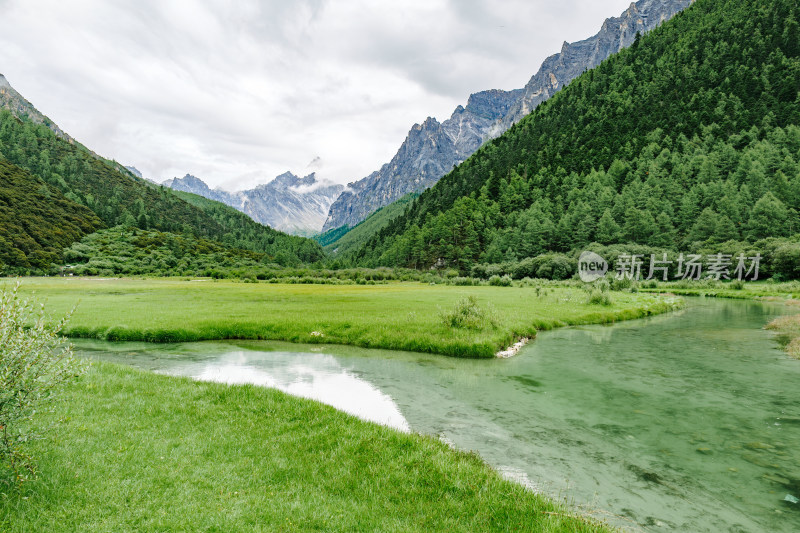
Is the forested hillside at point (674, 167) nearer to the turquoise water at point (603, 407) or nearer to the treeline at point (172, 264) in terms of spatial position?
the treeline at point (172, 264)

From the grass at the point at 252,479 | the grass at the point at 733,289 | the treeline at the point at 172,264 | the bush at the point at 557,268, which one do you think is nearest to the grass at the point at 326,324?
the grass at the point at 252,479

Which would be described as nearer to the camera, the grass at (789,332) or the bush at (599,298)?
the grass at (789,332)

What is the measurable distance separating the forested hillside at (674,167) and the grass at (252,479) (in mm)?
140375

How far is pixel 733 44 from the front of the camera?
595ft

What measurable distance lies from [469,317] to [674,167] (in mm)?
162149

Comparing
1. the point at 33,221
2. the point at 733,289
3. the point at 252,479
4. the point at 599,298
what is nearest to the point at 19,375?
the point at 252,479

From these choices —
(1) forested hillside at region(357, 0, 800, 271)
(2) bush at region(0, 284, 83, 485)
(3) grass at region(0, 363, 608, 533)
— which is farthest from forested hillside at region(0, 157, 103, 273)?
(2) bush at region(0, 284, 83, 485)

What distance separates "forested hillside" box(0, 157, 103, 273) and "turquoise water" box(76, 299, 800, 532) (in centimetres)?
14362

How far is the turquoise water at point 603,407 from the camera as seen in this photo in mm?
10406

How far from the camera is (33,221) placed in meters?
154

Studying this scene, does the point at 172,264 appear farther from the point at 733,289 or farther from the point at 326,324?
the point at 733,289

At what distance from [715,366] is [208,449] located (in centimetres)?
2905

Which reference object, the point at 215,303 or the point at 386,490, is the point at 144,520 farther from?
the point at 215,303

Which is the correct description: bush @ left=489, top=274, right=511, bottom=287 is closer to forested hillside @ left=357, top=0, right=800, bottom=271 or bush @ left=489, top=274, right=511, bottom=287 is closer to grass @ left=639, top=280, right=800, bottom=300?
grass @ left=639, top=280, right=800, bottom=300
